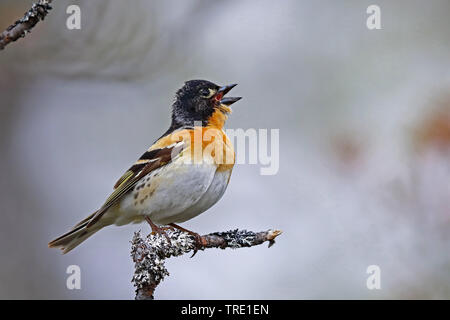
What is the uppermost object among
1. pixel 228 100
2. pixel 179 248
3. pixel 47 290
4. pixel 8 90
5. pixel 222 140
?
pixel 8 90

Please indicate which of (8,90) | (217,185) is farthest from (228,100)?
(8,90)

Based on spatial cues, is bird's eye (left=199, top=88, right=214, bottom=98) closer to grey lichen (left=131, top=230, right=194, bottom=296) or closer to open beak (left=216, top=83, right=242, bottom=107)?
open beak (left=216, top=83, right=242, bottom=107)

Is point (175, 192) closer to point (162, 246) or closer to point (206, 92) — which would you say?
point (162, 246)

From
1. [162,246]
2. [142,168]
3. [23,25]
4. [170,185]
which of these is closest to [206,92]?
[142,168]

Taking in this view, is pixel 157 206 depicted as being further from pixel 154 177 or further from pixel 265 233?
pixel 265 233

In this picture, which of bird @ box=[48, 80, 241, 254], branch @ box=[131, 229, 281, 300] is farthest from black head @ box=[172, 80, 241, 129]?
branch @ box=[131, 229, 281, 300]

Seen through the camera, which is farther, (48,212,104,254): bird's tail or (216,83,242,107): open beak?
(216,83,242,107): open beak
